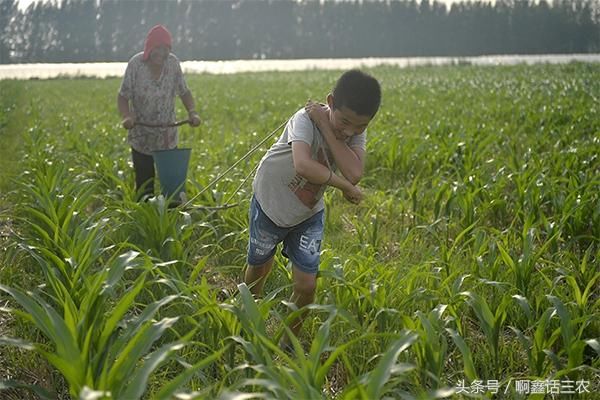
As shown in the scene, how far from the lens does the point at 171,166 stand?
414cm

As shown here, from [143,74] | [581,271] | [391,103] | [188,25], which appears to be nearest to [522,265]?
[581,271]

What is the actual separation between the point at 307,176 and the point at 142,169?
8.89 feet

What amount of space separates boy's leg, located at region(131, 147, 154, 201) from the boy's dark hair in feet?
9.10

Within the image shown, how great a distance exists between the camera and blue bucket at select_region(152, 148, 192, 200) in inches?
162

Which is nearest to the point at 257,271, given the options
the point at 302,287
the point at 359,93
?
the point at 302,287

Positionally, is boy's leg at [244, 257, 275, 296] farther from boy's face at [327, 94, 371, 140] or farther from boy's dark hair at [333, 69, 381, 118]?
boy's dark hair at [333, 69, 381, 118]

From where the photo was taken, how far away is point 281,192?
2592 millimetres

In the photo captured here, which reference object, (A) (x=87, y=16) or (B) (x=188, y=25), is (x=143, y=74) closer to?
(A) (x=87, y=16)

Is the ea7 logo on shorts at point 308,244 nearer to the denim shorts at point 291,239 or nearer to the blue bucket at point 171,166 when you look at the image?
the denim shorts at point 291,239

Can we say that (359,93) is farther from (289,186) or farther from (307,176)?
(289,186)

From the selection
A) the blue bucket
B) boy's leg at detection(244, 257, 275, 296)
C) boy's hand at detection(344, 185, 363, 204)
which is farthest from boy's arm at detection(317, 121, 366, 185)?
the blue bucket

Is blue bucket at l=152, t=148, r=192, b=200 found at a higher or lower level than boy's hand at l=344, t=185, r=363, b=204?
lower

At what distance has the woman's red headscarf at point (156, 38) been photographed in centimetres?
436

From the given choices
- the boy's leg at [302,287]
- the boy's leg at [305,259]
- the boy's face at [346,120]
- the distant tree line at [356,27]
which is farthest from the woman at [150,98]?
the distant tree line at [356,27]
